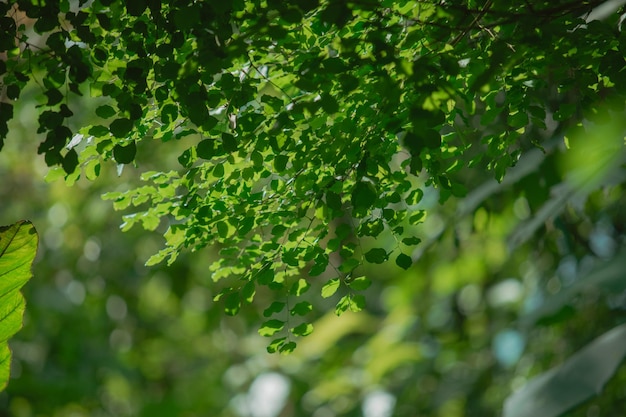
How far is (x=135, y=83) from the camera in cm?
54

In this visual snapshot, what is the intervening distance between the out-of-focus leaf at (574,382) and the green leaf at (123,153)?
77cm

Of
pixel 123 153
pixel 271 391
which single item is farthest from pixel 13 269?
pixel 271 391

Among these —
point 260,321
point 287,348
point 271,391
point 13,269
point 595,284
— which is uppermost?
point 260,321

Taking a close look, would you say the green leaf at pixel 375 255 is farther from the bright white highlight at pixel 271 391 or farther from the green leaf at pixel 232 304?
the bright white highlight at pixel 271 391

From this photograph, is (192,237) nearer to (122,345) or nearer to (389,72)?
(389,72)

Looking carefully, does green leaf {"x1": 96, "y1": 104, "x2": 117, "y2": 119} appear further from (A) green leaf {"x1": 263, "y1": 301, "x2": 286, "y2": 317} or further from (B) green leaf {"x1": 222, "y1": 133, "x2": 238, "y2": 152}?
(A) green leaf {"x1": 263, "y1": 301, "x2": 286, "y2": 317}

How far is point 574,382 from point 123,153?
82 centimetres

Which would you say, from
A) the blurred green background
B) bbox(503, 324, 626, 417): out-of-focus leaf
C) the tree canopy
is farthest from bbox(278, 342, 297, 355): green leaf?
the blurred green background

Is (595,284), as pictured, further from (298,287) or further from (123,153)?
(123,153)

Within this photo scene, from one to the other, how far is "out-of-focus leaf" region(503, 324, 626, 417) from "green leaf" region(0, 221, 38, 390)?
0.74 metres

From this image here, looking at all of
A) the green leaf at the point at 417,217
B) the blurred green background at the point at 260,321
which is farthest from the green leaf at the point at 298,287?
the blurred green background at the point at 260,321

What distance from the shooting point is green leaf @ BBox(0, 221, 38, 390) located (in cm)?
63

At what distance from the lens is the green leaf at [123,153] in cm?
54

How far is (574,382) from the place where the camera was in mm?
1124
